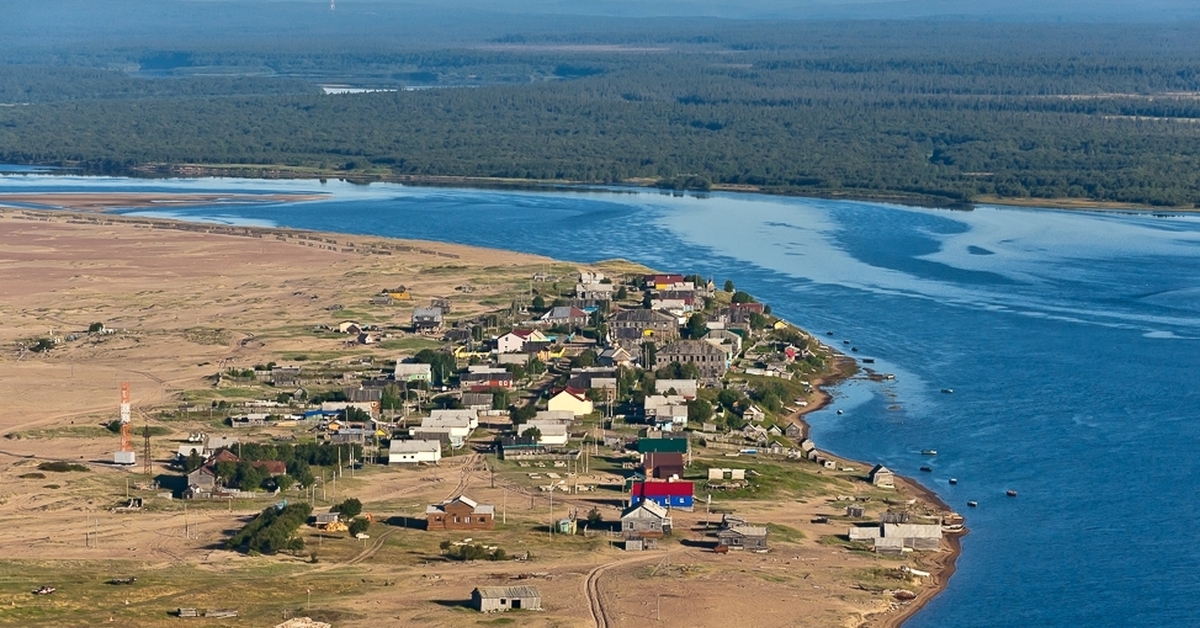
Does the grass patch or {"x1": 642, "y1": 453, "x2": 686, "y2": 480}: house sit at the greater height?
{"x1": 642, "y1": 453, "x2": 686, "y2": 480}: house

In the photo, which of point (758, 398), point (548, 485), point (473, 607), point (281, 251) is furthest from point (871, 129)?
point (473, 607)

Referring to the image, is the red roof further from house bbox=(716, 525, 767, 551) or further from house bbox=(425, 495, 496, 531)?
house bbox=(425, 495, 496, 531)

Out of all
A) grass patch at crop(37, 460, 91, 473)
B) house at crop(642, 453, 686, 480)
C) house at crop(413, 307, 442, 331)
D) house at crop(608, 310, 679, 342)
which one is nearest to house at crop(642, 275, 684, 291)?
house at crop(608, 310, 679, 342)

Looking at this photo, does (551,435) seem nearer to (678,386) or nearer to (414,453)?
(414,453)

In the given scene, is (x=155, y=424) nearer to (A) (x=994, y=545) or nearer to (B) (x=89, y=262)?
(A) (x=994, y=545)

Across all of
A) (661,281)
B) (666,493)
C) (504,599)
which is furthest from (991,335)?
(504,599)

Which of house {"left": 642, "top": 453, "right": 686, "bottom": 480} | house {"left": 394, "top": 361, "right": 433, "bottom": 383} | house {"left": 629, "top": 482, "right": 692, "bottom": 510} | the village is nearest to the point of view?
the village

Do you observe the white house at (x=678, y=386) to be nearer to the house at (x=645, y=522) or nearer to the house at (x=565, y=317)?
the house at (x=565, y=317)

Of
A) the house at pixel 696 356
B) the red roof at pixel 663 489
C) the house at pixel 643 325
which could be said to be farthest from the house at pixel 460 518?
the house at pixel 643 325
